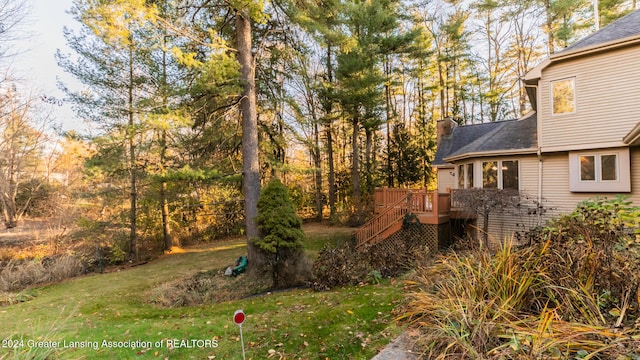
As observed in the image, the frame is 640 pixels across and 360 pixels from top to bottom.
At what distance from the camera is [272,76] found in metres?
10.5

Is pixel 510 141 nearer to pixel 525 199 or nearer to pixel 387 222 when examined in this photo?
pixel 525 199

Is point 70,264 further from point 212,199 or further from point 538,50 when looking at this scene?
point 538,50

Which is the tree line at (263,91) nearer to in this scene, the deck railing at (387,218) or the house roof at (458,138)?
the house roof at (458,138)

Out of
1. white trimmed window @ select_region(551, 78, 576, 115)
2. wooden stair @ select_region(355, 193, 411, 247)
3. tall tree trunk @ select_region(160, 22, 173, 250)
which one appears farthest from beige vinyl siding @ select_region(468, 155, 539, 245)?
tall tree trunk @ select_region(160, 22, 173, 250)

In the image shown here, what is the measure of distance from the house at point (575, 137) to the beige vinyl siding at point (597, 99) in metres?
0.02

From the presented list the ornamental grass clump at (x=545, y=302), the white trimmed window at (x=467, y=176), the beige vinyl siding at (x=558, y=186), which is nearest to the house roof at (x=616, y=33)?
the beige vinyl siding at (x=558, y=186)

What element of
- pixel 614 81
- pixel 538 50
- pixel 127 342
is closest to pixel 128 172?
pixel 127 342

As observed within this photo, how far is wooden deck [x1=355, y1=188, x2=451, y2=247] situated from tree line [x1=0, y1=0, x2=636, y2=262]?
11.0 ft

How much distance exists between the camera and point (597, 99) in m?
7.82

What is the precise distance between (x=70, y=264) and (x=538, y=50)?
29.3 metres

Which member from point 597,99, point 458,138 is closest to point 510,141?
point 597,99

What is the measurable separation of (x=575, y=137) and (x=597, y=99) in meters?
1.13

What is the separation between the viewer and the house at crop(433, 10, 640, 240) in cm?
747

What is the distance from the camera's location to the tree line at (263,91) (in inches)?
315
